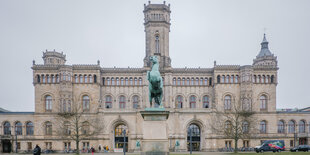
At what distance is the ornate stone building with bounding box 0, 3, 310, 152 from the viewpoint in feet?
175

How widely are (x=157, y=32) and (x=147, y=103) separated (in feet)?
56.2

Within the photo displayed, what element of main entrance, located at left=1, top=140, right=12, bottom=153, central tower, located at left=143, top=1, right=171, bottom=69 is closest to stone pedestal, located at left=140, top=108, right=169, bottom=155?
central tower, located at left=143, top=1, right=171, bottom=69

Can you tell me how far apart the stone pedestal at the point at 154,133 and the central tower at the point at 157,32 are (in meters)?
43.7

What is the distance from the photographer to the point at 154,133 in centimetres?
1554

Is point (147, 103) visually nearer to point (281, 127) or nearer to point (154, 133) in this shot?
point (281, 127)

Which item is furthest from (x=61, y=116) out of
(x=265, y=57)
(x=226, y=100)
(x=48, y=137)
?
(x=265, y=57)

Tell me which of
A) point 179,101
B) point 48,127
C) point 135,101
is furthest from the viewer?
point 179,101

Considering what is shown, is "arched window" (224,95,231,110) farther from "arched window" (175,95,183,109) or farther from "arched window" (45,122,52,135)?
"arched window" (45,122,52,135)

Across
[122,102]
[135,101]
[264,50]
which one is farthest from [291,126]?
[122,102]

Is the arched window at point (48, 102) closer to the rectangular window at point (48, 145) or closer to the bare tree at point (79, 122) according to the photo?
the bare tree at point (79, 122)

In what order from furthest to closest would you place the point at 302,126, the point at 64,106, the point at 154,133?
the point at 302,126, the point at 64,106, the point at 154,133

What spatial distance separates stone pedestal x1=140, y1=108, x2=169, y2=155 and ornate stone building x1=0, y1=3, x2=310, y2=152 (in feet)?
123

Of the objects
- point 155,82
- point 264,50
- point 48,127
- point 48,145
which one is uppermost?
point 264,50

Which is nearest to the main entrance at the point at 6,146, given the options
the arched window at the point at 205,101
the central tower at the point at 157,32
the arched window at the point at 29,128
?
the arched window at the point at 29,128
